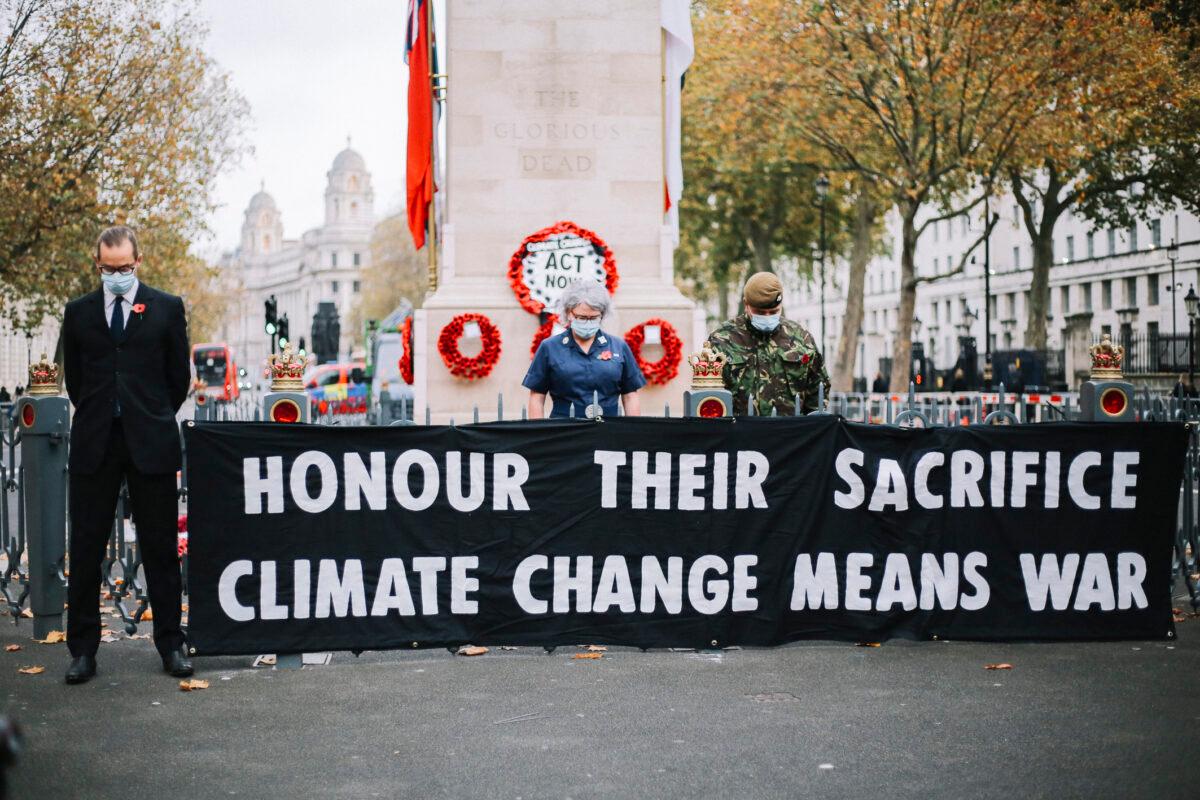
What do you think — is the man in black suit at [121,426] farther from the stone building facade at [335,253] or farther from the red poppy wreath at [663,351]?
the stone building facade at [335,253]

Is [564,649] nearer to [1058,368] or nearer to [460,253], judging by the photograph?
[460,253]

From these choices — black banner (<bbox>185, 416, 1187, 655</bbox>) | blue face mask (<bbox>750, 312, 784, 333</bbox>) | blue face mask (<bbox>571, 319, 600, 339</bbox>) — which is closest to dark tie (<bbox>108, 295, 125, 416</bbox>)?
black banner (<bbox>185, 416, 1187, 655</bbox>)

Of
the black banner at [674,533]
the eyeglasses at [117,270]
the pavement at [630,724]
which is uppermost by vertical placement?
the eyeglasses at [117,270]

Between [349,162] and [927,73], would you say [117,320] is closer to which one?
[927,73]

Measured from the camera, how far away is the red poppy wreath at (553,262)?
14.5 meters

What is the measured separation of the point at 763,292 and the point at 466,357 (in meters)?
6.45

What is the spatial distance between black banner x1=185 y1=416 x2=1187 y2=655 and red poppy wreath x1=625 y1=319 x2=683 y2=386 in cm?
699

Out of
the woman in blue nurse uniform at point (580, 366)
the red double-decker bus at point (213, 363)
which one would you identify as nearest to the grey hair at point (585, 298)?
the woman in blue nurse uniform at point (580, 366)

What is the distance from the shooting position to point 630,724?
19.1ft

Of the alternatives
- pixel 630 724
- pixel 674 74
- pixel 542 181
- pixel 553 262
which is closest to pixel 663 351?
pixel 553 262

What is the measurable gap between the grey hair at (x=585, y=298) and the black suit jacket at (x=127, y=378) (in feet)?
7.94

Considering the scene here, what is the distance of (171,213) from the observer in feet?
120

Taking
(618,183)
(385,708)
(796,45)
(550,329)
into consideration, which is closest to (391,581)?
(385,708)

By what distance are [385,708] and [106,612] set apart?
11.7 feet
